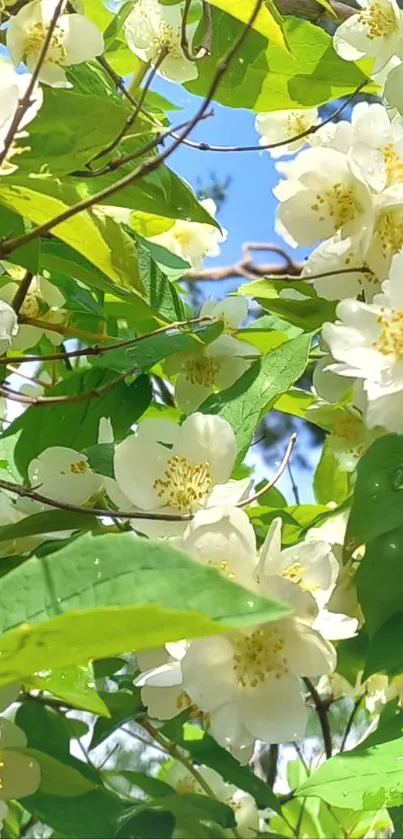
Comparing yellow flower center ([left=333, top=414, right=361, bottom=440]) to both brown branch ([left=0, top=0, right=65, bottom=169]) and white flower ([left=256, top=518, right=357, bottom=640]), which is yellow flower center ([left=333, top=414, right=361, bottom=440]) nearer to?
white flower ([left=256, top=518, right=357, bottom=640])

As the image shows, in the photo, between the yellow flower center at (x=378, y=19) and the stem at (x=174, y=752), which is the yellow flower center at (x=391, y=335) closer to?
the yellow flower center at (x=378, y=19)

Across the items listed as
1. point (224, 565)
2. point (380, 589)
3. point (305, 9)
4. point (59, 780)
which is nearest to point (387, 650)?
point (380, 589)

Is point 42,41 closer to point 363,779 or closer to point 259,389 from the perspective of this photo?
point 259,389

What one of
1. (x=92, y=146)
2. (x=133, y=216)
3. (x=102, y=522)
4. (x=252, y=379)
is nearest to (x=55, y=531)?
(x=102, y=522)

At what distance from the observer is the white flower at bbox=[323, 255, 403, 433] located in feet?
1.72

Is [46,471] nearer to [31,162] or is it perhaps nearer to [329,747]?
[31,162]

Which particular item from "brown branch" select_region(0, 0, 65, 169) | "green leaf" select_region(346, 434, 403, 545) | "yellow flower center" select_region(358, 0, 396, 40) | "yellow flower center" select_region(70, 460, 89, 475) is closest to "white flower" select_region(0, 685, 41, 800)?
"yellow flower center" select_region(70, 460, 89, 475)

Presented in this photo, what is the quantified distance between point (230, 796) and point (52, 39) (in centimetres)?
90

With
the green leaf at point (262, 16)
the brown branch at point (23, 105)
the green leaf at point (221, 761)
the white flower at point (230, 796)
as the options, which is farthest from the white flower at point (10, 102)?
the white flower at point (230, 796)

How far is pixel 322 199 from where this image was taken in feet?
2.12

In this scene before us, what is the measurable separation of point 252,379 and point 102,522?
0.49 feet

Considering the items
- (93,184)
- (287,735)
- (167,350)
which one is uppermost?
(93,184)

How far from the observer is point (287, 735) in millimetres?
552

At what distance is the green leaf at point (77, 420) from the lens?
2.59 feet
